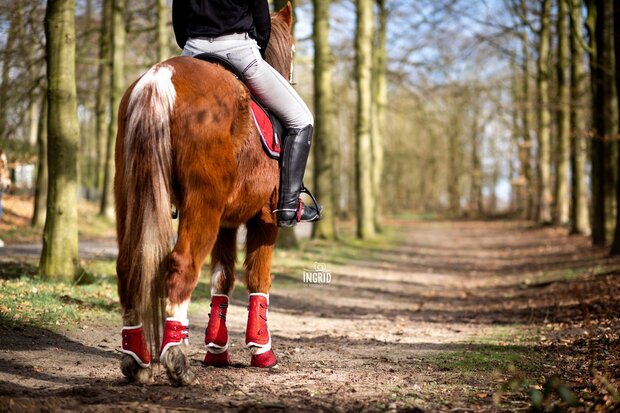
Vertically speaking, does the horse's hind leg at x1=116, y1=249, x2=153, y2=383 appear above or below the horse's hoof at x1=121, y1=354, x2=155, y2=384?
above

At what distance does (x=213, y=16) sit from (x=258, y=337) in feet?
8.22

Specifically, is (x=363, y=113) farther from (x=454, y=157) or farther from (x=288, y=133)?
(x=454, y=157)

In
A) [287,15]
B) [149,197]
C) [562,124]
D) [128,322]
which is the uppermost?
[562,124]

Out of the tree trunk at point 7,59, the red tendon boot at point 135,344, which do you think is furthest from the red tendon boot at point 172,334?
the tree trunk at point 7,59

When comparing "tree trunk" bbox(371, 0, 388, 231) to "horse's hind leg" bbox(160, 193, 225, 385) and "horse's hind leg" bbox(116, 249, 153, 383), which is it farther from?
"horse's hind leg" bbox(116, 249, 153, 383)

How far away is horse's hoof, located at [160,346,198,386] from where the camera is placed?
14.4 feet

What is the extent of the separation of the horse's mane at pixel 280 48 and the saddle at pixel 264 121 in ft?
1.62

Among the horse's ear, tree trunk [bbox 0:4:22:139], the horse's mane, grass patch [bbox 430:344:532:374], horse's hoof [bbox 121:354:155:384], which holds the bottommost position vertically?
grass patch [bbox 430:344:532:374]

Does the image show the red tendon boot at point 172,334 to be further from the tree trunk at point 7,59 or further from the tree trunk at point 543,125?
the tree trunk at point 543,125

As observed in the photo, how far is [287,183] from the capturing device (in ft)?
18.1

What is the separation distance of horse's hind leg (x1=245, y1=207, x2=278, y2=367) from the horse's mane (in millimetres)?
1213

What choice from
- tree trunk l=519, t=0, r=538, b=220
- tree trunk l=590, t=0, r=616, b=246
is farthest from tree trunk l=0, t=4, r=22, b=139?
tree trunk l=519, t=0, r=538, b=220

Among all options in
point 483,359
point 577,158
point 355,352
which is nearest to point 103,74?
point 577,158

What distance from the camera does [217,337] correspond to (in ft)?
17.7
